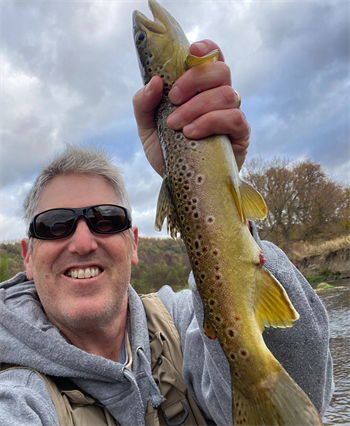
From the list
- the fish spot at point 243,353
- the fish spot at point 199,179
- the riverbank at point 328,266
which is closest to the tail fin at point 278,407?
the fish spot at point 243,353

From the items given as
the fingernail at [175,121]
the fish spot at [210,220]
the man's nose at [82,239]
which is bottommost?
the fish spot at [210,220]

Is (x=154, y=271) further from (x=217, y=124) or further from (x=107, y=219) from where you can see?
(x=217, y=124)

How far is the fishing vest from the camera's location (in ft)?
7.84

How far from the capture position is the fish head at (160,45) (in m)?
2.63

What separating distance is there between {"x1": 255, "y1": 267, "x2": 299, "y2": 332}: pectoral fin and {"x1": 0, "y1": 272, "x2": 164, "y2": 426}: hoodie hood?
1.19 metres

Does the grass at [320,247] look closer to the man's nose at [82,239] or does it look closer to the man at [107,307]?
the man at [107,307]

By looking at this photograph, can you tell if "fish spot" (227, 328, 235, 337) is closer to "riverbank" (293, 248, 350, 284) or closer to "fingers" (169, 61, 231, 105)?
"fingers" (169, 61, 231, 105)

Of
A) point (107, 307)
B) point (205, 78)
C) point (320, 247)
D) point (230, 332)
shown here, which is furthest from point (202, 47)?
point (320, 247)

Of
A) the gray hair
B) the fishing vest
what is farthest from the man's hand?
the fishing vest

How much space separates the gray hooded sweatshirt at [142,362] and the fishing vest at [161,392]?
0.06 m

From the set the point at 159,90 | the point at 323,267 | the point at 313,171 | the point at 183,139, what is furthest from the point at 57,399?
the point at 313,171

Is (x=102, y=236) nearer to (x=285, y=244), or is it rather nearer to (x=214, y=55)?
(x=214, y=55)

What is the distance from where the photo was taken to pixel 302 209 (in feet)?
113

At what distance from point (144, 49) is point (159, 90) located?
24.1 inches
